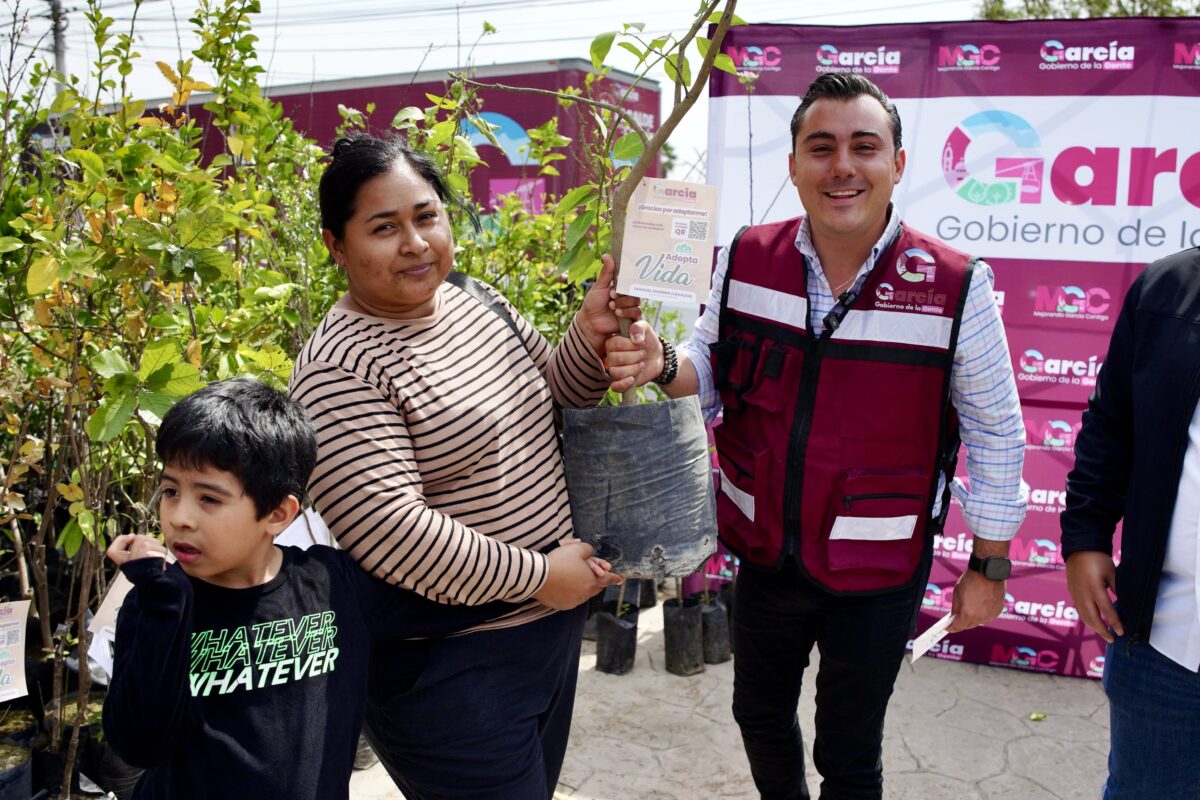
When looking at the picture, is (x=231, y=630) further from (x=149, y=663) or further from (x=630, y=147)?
(x=630, y=147)

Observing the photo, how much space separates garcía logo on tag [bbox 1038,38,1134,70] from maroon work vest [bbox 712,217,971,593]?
6.37ft


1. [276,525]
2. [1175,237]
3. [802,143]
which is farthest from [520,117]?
[276,525]

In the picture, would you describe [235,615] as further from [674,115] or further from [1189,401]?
[1189,401]

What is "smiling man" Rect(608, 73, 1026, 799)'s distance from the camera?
194 cm

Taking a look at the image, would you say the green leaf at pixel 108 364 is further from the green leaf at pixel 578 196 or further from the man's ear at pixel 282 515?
the green leaf at pixel 578 196

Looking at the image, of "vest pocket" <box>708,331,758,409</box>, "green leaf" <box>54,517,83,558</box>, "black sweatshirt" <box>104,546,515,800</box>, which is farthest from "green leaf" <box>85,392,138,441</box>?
"vest pocket" <box>708,331,758,409</box>

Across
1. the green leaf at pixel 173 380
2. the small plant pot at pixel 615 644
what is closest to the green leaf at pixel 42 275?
the green leaf at pixel 173 380

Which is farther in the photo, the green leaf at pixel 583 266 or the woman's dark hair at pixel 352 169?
the green leaf at pixel 583 266

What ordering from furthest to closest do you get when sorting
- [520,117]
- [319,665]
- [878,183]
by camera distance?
[520,117] → [878,183] → [319,665]

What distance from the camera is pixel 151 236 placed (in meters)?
1.78

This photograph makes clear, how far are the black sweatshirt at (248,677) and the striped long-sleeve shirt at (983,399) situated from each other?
44.4 inches

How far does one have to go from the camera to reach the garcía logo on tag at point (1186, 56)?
3.31 metres

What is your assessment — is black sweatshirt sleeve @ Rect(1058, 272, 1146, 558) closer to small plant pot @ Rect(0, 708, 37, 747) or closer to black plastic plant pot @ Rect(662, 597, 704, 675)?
black plastic plant pot @ Rect(662, 597, 704, 675)

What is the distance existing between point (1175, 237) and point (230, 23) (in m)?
3.27
